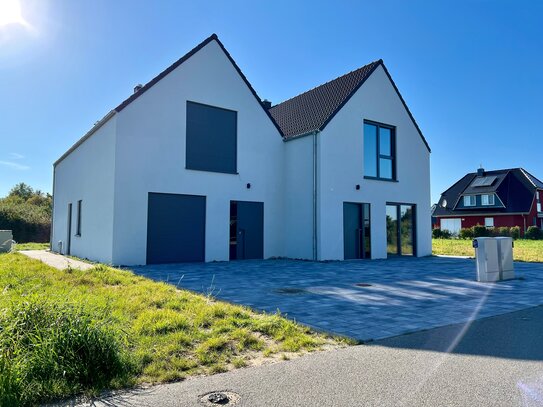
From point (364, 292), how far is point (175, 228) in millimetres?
7725

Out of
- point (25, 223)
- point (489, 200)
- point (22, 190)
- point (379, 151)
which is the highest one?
point (22, 190)

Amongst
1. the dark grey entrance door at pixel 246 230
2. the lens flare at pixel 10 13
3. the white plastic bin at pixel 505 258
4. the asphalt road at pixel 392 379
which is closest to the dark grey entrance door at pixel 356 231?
the dark grey entrance door at pixel 246 230

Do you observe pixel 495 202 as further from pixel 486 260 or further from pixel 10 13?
pixel 10 13

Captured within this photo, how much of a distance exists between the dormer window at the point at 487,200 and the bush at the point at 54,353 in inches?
1712

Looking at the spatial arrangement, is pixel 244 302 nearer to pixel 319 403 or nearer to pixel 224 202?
pixel 319 403

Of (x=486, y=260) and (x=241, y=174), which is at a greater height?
(x=241, y=174)

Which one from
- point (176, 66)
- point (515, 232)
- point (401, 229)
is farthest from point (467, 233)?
point (176, 66)

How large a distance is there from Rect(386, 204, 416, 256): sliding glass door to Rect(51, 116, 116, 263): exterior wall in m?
11.1

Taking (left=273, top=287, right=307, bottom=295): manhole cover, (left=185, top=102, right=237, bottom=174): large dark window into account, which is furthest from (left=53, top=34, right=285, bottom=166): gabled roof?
(left=273, top=287, right=307, bottom=295): manhole cover

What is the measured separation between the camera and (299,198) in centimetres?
1573

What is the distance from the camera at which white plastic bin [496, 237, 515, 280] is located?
1034 centimetres

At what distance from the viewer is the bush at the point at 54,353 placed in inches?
119

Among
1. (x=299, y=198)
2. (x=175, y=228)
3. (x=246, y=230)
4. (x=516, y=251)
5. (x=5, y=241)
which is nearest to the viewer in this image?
(x=175, y=228)

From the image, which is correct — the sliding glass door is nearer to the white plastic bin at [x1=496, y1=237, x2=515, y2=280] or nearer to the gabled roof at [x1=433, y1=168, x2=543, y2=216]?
the white plastic bin at [x1=496, y1=237, x2=515, y2=280]
